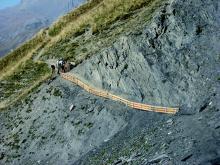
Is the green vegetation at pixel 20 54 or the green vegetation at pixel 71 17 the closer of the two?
the green vegetation at pixel 71 17

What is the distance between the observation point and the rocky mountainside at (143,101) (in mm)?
30016

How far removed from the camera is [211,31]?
124 feet

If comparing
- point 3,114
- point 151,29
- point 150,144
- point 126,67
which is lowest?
point 3,114

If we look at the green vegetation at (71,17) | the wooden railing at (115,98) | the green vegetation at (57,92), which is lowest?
the green vegetation at (57,92)

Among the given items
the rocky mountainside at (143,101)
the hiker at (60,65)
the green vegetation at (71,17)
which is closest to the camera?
the rocky mountainside at (143,101)

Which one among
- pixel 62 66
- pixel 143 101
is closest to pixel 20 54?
pixel 62 66

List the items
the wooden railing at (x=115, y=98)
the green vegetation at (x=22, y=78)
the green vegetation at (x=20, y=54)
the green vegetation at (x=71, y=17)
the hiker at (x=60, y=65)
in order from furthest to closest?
the green vegetation at (x=20, y=54), the green vegetation at (x=71, y=17), the green vegetation at (x=22, y=78), the hiker at (x=60, y=65), the wooden railing at (x=115, y=98)

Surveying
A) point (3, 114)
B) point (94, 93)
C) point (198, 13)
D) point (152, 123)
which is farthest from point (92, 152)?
point (3, 114)

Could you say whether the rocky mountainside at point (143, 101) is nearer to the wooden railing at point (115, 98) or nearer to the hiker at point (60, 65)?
the wooden railing at point (115, 98)

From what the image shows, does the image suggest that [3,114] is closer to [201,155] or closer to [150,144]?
[150,144]

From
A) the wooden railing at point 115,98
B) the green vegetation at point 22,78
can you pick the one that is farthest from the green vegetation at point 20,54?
the wooden railing at point 115,98

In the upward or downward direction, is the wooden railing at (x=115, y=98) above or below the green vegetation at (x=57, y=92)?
above

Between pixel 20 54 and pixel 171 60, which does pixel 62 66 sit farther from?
pixel 20 54

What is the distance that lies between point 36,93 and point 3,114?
4.90 meters
